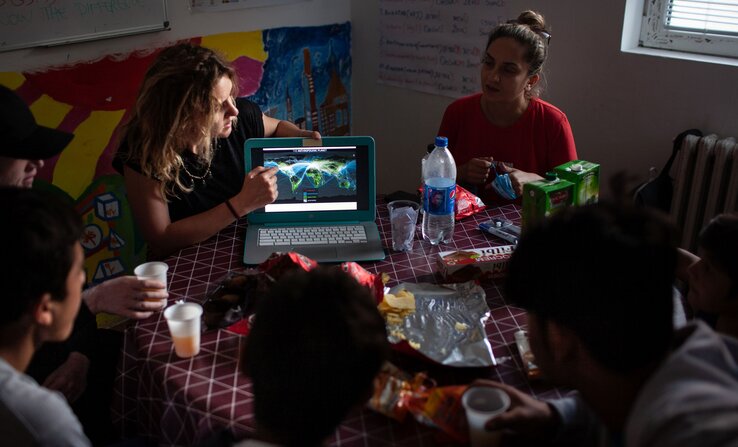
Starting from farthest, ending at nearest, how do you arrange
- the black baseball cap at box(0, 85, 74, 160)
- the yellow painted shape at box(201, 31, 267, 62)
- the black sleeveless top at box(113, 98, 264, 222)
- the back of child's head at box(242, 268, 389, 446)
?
the yellow painted shape at box(201, 31, 267, 62)
the black sleeveless top at box(113, 98, 264, 222)
the black baseball cap at box(0, 85, 74, 160)
the back of child's head at box(242, 268, 389, 446)

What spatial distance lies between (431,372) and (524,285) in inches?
13.7

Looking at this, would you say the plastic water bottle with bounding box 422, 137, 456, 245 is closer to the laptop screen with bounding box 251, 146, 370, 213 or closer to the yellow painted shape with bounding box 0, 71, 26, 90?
the laptop screen with bounding box 251, 146, 370, 213

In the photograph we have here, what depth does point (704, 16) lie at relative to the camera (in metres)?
2.63

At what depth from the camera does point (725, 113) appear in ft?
8.23

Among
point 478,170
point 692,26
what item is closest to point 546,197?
point 478,170

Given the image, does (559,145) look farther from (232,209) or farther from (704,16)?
(232,209)

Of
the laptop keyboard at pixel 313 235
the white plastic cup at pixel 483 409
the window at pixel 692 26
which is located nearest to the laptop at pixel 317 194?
the laptop keyboard at pixel 313 235

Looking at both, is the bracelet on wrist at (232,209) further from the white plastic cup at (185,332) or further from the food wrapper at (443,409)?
the food wrapper at (443,409)

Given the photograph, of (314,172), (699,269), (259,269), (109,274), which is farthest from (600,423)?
(109,274)

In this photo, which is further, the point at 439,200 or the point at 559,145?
the point at 559,145

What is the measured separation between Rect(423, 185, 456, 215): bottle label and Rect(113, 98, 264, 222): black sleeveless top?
2.40 feet

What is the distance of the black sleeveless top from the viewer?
212 centimetres

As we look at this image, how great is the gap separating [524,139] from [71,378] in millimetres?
1697

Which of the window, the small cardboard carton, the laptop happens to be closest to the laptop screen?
the laptop
